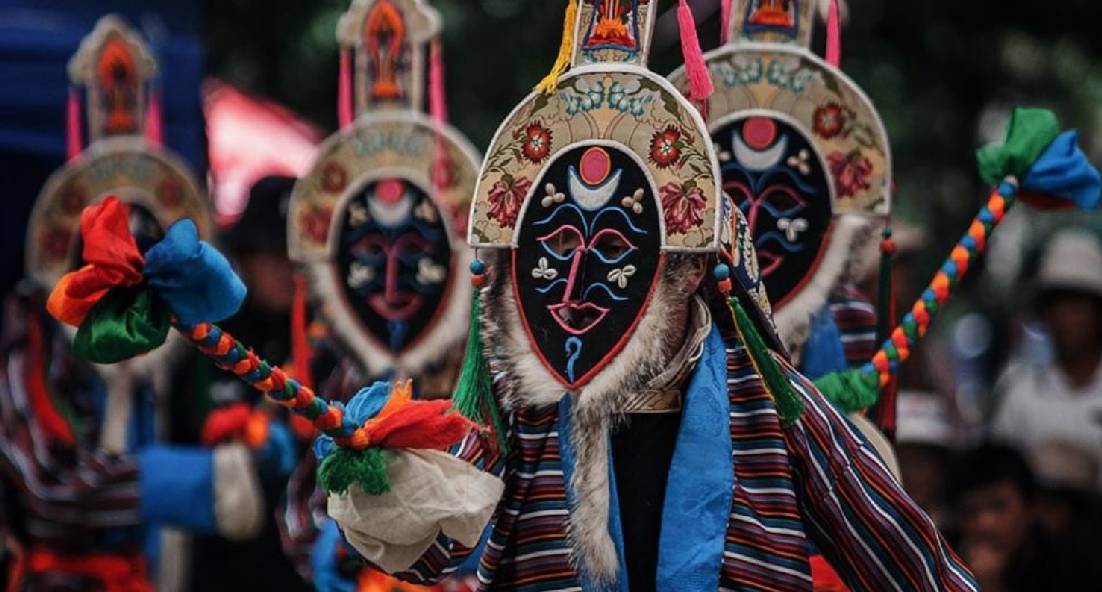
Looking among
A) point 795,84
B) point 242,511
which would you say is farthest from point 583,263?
point 242,511

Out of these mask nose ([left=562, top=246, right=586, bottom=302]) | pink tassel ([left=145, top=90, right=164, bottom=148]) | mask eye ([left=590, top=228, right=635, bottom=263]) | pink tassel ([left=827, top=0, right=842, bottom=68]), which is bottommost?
mask nose ([left=562, top=246, right=586, bottom=302])

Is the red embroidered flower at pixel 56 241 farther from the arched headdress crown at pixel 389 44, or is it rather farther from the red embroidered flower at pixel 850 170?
Answer: the red embroidered flower at pixel 850 170

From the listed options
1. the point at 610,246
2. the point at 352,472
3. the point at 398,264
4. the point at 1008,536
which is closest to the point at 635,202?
the point at 610,246

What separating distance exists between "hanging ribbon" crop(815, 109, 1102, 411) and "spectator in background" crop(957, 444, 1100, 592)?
1774 mm

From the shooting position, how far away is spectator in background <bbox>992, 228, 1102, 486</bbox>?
739cm

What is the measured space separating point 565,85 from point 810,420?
76 centimetres

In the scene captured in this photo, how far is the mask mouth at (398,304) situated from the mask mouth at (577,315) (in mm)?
1771

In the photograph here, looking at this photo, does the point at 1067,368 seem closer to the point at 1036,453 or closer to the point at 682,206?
the point at 1036,453

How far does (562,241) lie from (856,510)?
2.39 feet

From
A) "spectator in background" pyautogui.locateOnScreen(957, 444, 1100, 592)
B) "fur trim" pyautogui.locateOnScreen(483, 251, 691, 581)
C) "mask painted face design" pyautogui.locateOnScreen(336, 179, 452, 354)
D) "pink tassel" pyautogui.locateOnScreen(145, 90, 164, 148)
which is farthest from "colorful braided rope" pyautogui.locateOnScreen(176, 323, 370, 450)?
"spectator in background" pyautogui.locateOnScreen(957, 444, 1100, 592)

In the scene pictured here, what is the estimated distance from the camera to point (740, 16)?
16.2ft

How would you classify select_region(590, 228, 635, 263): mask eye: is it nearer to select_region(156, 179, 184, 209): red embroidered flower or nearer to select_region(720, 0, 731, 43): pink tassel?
select_region(720, 0, 731, 43): pink tassel

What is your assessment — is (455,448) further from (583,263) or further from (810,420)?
(810,420)

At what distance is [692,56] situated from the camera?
158 inches
